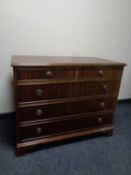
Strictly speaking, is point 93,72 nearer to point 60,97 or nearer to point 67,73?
point 67,73

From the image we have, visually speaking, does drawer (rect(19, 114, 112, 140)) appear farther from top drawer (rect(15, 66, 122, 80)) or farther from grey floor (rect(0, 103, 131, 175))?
top drawer (rect(15, 66, 122, 80))

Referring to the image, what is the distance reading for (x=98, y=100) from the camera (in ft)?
5.61

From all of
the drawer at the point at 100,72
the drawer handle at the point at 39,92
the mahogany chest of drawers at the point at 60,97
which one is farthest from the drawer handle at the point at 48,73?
the drawer at the point at 100,72

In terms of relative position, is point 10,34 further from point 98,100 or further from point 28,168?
point 28,168

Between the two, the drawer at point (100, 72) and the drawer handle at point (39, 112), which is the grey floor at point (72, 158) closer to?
the drawer handle at point (39, 112)

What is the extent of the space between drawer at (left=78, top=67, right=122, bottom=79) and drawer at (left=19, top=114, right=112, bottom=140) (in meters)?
0.46

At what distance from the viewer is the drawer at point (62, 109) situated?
143cm

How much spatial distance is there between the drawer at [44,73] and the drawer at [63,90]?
3.1 inches

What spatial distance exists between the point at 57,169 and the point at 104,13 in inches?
76.1

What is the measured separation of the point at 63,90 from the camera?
149cm

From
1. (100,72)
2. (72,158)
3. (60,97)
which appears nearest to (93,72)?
(100,72)

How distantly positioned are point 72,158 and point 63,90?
672 millimetres

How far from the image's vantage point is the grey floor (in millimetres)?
1380

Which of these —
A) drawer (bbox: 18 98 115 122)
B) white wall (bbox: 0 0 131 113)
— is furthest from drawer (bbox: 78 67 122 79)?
white wall (bbox: 0 0 131 113)
